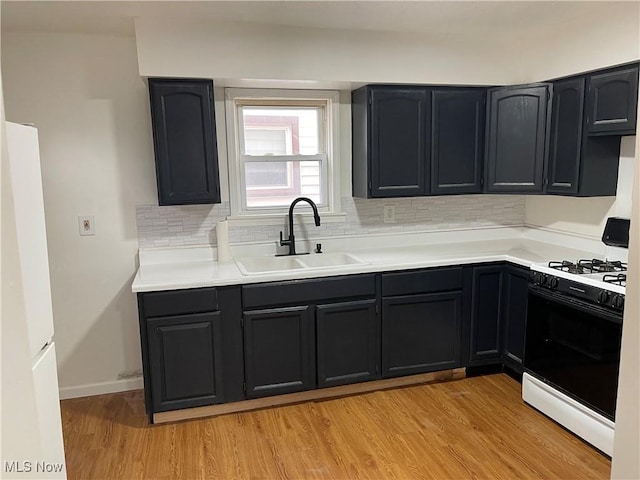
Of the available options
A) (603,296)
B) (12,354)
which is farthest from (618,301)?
(12,354)

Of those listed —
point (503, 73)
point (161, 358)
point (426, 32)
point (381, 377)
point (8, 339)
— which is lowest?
point (381, 377)

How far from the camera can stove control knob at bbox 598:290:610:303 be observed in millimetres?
2346

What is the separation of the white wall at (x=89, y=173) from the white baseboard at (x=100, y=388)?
19 millimetres

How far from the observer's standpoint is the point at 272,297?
9.14 feet

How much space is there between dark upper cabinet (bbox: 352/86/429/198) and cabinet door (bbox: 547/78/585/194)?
0.78 metres

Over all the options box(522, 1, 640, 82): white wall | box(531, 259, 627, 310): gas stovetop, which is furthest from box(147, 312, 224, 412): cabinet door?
Result: box(522, 1, 640, 82): white wall

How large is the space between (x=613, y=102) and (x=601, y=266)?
91cm

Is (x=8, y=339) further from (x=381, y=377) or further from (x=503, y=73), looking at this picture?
(x=503, y=73)

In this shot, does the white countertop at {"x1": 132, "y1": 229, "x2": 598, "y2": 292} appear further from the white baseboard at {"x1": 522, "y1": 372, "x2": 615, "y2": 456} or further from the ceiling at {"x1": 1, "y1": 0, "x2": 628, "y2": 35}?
the ceiling at {"x1": 1, "y1": 0, "x2": 628, "y2": 35}

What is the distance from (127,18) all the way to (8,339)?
2182 mm

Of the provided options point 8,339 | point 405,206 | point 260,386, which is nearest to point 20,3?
point 8,339

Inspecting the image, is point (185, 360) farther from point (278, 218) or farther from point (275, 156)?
point (275, 156)

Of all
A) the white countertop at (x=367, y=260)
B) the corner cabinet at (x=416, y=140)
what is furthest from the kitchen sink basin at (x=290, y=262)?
the corner cabinet at (x=416, y=140)

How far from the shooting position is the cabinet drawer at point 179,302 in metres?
2.60
